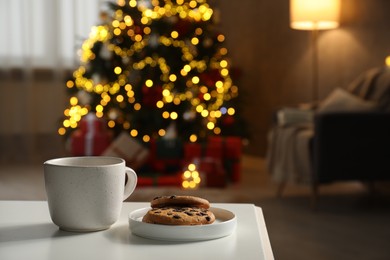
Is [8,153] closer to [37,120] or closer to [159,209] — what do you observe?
[37,120]

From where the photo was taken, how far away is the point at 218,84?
430 cm

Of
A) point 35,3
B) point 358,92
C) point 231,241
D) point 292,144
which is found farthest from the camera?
point 35,3

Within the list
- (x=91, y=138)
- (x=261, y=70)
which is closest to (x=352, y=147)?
(x=91, y=138)

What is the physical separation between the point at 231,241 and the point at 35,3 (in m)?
4.68

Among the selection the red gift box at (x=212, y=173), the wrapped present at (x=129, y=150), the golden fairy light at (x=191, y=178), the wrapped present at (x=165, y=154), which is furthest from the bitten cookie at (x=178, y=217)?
the wrapped present at (x=165, y=154)

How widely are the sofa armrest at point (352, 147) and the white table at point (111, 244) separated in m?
2.40

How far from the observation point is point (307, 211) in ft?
10.6

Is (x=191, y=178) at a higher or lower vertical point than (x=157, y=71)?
lower

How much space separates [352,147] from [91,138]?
1616mm

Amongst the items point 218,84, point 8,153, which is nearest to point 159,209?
point 218,84

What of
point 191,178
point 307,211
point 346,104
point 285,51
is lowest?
point 307,211

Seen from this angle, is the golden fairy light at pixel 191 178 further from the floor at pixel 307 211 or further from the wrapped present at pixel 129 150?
the wrapped present at pixel 129 150

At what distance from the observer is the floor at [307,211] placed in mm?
2469

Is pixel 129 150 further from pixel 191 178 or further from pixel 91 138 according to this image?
pixel 191 178
